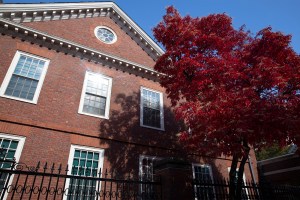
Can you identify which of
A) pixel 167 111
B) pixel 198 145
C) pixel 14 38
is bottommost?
pixel 198 145

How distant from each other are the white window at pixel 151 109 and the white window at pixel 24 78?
5.47m

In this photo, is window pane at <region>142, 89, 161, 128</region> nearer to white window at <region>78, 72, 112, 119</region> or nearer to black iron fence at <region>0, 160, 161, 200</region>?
white window at <region>78, 72, 112, 119</region>

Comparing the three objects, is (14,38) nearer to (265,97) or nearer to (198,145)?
(198,145)

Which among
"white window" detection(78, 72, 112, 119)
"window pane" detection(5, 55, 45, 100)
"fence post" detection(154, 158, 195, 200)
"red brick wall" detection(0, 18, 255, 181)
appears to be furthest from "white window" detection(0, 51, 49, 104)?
"fence post" detection(154, 158, 195, 200)

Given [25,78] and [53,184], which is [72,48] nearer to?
[25,78]

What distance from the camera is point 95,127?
412 inches

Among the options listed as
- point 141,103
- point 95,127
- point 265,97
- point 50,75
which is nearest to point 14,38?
point 50,75

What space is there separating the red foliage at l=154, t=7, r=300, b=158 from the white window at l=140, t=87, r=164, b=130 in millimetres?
2857

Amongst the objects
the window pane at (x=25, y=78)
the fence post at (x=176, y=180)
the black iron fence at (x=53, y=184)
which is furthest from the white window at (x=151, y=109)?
the fence post at (x=176, y=180)

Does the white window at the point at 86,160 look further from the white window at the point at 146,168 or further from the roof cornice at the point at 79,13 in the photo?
the roof cornice at the point at 79,13

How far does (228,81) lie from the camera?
345 inches

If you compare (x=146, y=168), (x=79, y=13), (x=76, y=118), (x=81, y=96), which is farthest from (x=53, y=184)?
(x=79, y=13)

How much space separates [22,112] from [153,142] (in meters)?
6.39

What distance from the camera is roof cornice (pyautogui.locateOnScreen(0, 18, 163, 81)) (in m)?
10.5
